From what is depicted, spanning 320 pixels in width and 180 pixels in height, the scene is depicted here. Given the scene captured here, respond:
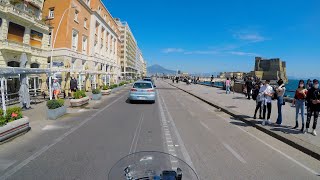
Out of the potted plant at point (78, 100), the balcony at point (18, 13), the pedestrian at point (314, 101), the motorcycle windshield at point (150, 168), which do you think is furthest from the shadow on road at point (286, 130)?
the balcony at point (18, 13)

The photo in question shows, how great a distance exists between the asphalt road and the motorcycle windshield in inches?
3.7

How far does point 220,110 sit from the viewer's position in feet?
45.5

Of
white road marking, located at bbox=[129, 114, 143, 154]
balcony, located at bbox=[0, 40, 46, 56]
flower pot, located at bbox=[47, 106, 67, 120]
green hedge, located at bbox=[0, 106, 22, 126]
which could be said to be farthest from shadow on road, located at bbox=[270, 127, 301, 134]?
balcony, located at bbox=[0, 40, 46, 56]

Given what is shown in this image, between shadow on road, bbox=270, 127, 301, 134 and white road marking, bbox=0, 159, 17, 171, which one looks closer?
white road marking, bbox=0, 159, 17, 171

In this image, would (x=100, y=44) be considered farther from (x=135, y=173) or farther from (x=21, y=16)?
(x=135, y=173)

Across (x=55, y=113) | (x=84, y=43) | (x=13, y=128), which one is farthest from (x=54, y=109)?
(x=84, y=43)

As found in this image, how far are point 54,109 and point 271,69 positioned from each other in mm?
121041

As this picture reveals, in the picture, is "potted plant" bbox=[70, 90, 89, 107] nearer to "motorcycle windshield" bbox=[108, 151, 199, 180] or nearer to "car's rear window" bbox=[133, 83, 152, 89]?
"car's rear window" bbox=[133, 83, 152, 89]

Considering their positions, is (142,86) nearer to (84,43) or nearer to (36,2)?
(36,2)

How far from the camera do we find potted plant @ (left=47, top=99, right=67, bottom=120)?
9.99 metres

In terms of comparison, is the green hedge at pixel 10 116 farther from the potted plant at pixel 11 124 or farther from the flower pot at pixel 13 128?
the flower pot at pixel 13 128

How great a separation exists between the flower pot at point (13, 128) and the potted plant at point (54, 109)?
2.23m

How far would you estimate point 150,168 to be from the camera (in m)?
2.57

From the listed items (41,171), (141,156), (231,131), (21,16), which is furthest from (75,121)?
(21,16)
